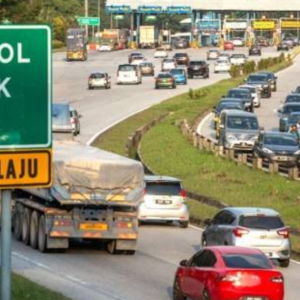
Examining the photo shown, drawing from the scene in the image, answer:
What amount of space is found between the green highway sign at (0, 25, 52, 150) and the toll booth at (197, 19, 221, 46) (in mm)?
153834

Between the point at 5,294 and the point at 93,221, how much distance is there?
2065 centimetres

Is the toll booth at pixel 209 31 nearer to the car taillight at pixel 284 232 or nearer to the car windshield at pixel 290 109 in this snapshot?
the car windshield at pixel 290 109

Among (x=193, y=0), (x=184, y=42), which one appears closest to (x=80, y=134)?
(x=184, y=42)

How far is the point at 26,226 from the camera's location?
29.2 meters

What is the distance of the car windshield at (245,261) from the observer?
68.1 ft

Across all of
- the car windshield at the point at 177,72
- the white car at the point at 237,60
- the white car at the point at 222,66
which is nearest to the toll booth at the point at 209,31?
the white car at the point at 237,60

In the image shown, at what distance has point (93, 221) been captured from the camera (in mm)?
27875

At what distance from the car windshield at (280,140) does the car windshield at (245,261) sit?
89.5 feet

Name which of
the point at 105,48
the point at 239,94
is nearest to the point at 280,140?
the point at 239,94

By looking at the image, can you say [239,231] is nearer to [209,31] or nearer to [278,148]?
[278,148]

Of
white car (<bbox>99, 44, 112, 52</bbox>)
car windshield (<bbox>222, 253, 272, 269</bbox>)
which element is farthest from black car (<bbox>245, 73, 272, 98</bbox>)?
white car (<bbox>99, 44, 112, 52</bbox>)

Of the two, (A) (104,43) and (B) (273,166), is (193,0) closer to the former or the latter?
(A) (104,43)

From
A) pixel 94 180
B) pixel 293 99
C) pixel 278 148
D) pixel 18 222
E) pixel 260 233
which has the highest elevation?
pixel 94 180

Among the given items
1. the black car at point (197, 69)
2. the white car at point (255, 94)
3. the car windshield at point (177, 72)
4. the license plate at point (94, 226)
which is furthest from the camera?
the black car at point (197, 69)
